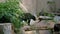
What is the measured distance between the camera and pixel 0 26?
262cm

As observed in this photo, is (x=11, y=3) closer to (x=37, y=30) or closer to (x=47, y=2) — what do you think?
(x=37, y=30)

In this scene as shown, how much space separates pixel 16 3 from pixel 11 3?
114mm

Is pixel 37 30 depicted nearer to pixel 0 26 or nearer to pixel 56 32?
pixel 56 32

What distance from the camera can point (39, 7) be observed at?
562cm

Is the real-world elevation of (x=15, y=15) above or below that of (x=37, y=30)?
above

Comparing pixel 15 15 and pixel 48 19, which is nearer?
pixel 15 15

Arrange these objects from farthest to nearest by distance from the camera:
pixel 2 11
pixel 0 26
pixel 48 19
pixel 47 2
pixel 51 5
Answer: pixel 47 2 → pixel 51 5 → pixel 48 19 → pixel 2 11 → pixel 0 26

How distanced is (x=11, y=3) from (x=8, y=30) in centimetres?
59

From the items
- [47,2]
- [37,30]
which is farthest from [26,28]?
[47,2]

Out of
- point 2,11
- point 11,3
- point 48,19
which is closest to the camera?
point 2,11

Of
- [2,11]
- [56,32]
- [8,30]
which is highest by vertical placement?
[2,11]

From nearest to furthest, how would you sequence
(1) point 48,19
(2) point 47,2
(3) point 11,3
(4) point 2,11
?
(4) point 2,11, (3) point 11,3, (1) point 48,19, (2) point 47,2

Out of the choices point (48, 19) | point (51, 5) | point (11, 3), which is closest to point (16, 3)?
point (11, 3)

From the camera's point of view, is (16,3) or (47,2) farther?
→ (47,2)
